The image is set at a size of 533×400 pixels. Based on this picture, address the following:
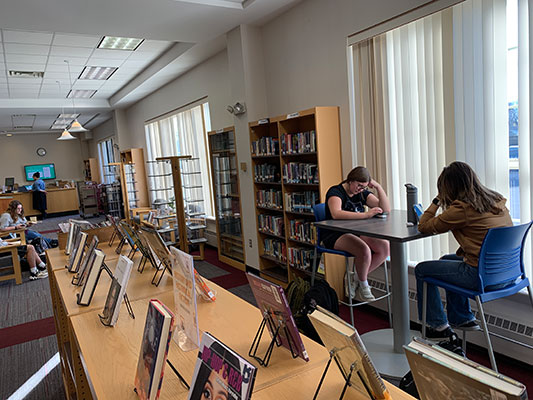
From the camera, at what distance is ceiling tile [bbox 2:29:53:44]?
5.04 metres

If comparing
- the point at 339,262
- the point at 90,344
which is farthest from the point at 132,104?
the point at 90,344

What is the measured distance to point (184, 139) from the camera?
26.0 feet

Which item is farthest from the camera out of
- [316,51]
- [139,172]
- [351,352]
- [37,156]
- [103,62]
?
[37,156]

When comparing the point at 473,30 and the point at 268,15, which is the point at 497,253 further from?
the point at 268,15

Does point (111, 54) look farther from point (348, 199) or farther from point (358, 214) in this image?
point (358, 214)

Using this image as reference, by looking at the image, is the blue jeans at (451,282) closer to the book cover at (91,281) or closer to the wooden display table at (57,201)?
the book cover at (91,281)

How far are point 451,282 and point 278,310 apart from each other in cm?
152

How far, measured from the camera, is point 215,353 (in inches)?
35.2

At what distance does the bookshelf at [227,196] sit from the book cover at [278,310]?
4.23m

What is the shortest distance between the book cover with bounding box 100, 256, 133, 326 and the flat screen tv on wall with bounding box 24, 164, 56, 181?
16.7 metres

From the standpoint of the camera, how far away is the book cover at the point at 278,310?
122 cm

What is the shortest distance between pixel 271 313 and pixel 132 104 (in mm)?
9873

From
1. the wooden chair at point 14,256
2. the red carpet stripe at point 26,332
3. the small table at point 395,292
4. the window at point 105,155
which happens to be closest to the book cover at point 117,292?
the small table at point 395,292

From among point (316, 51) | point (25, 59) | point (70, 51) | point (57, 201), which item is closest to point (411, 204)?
point (316, 51)
